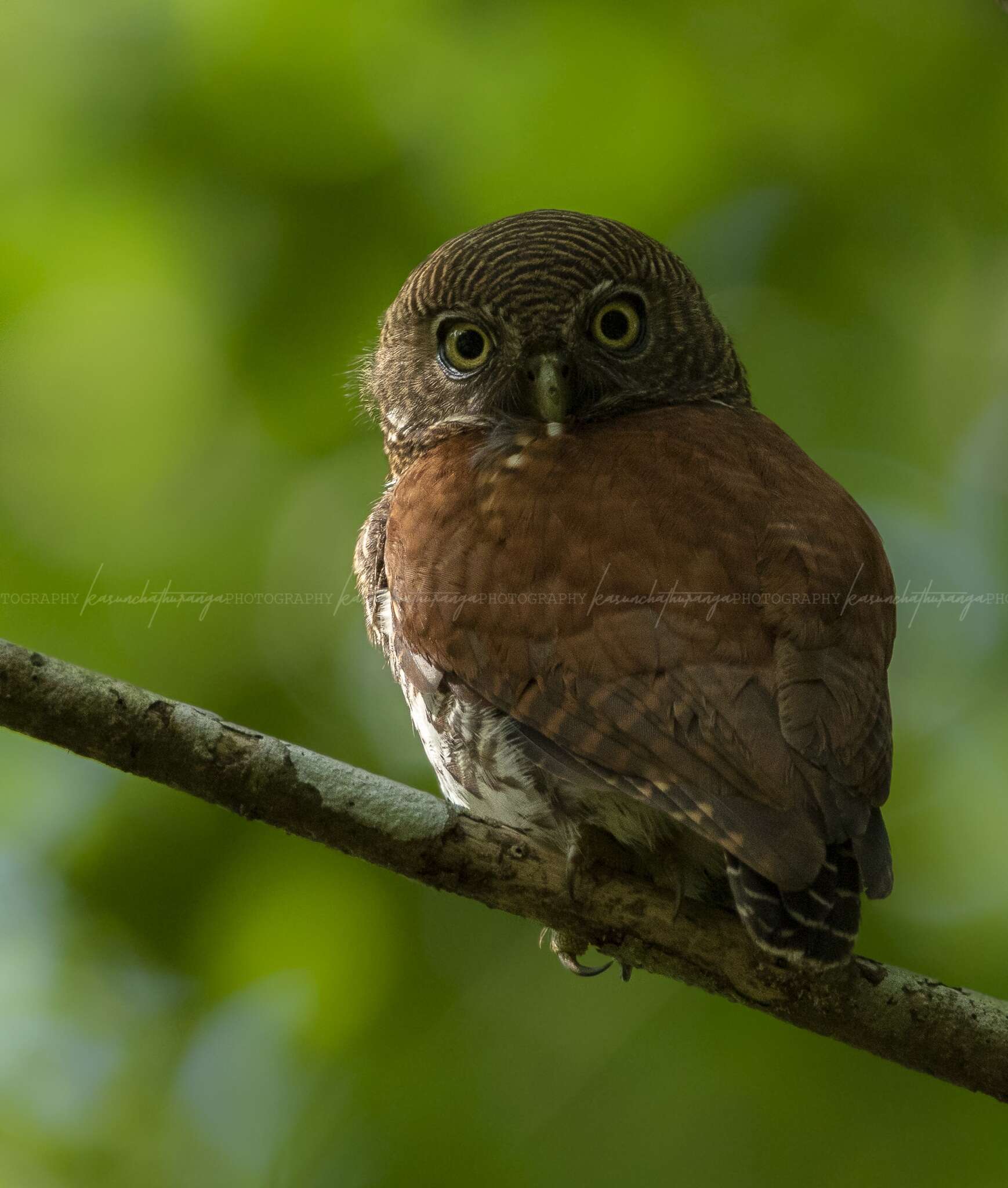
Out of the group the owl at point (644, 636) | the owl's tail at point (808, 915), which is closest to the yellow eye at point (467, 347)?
the owl at point (644, 636)

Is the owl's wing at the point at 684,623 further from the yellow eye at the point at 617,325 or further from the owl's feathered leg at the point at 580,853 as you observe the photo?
the yellow eye at the point at 617,325

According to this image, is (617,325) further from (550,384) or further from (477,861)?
(477,861)

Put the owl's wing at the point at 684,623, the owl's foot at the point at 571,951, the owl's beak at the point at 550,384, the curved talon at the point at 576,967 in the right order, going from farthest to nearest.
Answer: the owl's beak at the point at 550,384
the curved talon at the point at 576,967
the owl's foot at the point at 571,951
the owl's wing at the point at 684,623

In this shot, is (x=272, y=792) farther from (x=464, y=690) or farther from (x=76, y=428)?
(x=76, y=428)

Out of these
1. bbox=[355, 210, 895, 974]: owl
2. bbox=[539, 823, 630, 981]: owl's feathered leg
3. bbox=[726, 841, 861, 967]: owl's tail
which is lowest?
bbox=[539, 823, 630, 981]: owl's feathered leg

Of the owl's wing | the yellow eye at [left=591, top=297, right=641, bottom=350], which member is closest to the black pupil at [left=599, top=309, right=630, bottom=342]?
the yellow eye at [left=591, top=297, right=641, bottom=350]

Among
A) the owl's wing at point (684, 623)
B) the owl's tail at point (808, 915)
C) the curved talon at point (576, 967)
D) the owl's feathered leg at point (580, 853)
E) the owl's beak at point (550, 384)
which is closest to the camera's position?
the owl's tail at point (808, 915)

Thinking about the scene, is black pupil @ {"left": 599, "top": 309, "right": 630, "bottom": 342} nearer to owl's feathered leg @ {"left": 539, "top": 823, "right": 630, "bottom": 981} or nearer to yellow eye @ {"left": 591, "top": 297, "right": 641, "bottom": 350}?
yellow eye @ {"left": 591, "top": 297, "right": 641, "bottom": 350}
